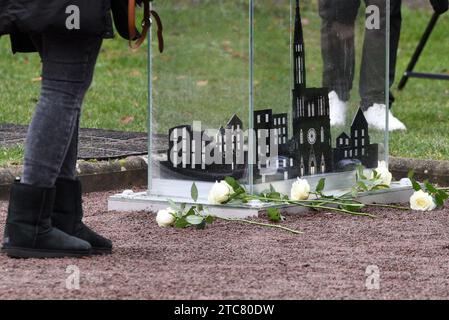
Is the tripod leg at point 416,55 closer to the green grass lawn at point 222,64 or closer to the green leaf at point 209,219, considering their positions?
the green grass lawn at point 222,64

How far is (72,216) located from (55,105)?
18.9 inches

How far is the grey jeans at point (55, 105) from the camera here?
4578mm

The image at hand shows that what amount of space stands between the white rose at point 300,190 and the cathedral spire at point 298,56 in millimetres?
496

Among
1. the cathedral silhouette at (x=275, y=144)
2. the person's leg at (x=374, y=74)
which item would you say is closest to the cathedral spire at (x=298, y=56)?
the cathedral silhouette at (x=275, y=144)

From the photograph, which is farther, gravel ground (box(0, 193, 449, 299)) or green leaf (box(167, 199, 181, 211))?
green leaf (box(167, 199, 181, 211))

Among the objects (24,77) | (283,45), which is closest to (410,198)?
(283,45)

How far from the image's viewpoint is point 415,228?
554 centimetres

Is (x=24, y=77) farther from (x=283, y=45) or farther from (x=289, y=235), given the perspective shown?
(x=289, y=235)

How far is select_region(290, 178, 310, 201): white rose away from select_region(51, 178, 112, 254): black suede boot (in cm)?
120

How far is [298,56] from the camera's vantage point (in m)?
5.98

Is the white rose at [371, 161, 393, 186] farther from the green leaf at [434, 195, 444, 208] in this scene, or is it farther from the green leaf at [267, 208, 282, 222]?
the green leaf at [267, 208, 282, 222]

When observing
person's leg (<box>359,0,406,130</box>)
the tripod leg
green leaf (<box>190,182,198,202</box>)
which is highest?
the tripod leg

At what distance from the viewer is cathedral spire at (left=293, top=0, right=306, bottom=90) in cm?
592

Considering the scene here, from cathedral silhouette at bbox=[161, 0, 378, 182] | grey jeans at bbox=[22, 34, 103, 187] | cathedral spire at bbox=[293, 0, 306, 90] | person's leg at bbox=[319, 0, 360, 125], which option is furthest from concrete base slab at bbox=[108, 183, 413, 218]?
grey jeans at bbox=[22, 34, 103, 187]
